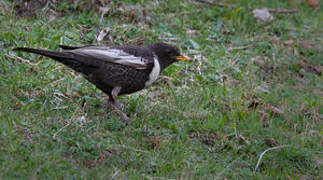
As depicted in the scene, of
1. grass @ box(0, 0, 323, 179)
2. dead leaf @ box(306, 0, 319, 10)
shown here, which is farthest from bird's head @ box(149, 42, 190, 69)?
dead leaf @ box(306, 0, 319, 10)

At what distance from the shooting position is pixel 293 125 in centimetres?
725

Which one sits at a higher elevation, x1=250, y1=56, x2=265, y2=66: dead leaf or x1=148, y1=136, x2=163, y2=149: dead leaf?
x1=250, y1=56, x2=265, y2=66: dead leaf

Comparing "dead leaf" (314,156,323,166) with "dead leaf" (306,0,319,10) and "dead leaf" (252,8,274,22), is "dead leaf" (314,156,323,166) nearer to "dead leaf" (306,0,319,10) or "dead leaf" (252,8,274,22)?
"dead leaf" (252,8,274,22)

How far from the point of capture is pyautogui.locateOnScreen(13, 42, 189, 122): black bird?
20.9 ft

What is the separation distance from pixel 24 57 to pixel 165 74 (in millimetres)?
2044

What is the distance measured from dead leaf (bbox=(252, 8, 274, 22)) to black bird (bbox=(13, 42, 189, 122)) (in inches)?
144

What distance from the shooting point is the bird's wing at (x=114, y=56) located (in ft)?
21.0

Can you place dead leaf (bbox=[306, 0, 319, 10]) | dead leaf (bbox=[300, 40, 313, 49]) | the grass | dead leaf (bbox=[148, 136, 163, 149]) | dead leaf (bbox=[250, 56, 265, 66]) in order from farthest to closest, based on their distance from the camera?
dead leaf (bbox=[306, 0, 319, 10]), dead leaf (bbox=[300, 40, 313, 49]), dead leaf (bbox=[250, 56, 265, 66]), dead leaf (bbox=[148, 136, 163, 149]), the grass

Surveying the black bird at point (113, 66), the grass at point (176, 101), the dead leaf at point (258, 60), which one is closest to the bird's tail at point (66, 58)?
the black bird at point (113, 66)

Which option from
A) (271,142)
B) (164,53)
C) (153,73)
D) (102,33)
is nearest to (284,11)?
(102,33)

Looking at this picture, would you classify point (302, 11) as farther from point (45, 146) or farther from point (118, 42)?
point (45, 146)

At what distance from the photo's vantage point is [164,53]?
709cm

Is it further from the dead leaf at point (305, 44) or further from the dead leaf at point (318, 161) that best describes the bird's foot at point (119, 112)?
the dead leaf at point (305, 44)

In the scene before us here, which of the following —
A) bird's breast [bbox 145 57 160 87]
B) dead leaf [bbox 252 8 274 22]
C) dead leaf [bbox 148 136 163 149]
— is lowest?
dead leaf [bbox 148 136 163 149]
